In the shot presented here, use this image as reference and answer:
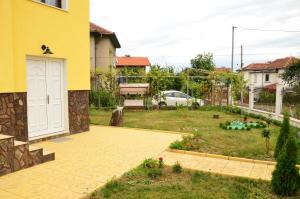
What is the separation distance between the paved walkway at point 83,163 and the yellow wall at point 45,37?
6.51ft

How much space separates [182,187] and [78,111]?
5.69 meters

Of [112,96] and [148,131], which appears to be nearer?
[148,131]

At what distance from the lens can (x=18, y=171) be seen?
588cm

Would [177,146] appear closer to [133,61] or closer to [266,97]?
[266,97]

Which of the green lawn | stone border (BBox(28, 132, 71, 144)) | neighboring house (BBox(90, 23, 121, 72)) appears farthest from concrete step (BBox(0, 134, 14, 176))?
neighboring house (BBox(90, 23, 121, 72))

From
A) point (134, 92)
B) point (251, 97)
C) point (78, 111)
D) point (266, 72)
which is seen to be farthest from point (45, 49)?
point (266, 72)

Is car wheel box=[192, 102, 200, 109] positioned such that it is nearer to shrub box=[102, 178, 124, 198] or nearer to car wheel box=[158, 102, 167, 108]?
car wheel box=[158, 102, 167, 108]

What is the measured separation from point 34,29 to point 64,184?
182 inches

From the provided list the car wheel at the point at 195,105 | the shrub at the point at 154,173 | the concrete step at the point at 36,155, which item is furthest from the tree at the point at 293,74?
the concrete step at the point at 36,155

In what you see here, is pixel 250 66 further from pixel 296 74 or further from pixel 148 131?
pixel 148 131

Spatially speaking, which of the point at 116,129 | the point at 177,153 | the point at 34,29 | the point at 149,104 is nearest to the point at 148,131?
the point at 116,129

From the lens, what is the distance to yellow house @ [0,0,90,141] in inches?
A: 282

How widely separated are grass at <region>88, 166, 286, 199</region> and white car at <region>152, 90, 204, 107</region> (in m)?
12.6

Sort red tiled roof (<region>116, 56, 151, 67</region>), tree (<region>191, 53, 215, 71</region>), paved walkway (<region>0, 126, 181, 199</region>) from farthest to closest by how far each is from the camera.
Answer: red tiled roof (<region>116, 56, 151, 67</region>) → tree (<region>191, 53, 215, 71</region>) → paved walkway (<region>0, 126, 181, 199</region>)
